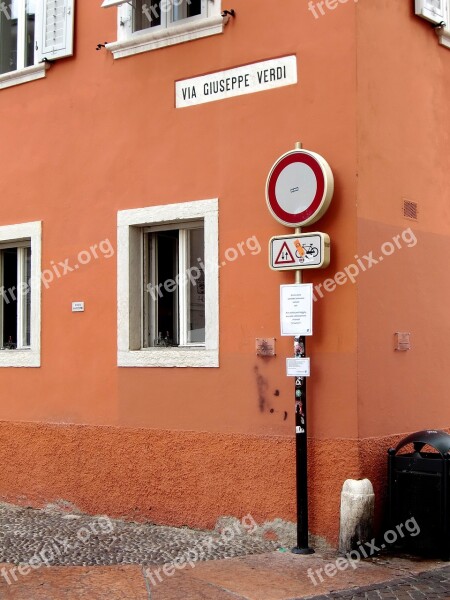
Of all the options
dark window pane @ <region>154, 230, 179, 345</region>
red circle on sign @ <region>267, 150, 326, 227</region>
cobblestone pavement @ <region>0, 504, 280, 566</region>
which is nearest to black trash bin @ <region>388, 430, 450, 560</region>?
cobblestone pavement @ <region>0, 504, 280, 566</region>

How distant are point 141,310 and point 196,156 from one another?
1694 mm

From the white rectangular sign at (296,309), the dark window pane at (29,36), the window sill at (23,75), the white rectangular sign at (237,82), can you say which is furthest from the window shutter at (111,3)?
the white rectangular sign at (296,309)

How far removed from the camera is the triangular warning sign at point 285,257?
747cm

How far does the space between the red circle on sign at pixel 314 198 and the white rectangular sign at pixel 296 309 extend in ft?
1.88

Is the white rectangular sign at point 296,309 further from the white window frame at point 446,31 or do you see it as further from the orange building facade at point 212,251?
the white window frame at point 446,31

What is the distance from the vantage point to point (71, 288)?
30.6 feet

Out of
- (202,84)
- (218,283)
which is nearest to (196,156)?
(202,84)

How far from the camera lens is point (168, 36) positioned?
8.63 meters

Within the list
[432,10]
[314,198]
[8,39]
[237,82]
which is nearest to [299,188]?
[314,198]

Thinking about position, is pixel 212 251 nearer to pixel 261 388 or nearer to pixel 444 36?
pixel 261 388

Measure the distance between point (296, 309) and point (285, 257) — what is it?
466 mm

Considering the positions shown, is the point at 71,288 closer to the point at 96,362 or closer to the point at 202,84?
the point at 96,362

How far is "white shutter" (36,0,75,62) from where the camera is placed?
9.49 meters

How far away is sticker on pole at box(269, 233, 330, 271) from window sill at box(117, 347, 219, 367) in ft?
3.85
